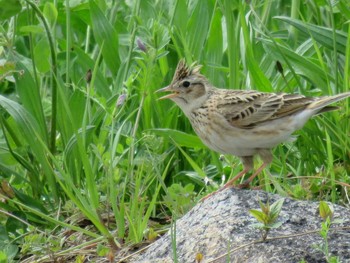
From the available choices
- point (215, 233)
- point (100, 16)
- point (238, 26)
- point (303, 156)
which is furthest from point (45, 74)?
point (215, 233)

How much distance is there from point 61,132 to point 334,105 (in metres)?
1.65

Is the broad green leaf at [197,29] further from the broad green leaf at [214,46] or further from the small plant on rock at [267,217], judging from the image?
the small plant on rock at [267,217]

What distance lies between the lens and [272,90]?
6133mm

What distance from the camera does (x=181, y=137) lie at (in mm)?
5855

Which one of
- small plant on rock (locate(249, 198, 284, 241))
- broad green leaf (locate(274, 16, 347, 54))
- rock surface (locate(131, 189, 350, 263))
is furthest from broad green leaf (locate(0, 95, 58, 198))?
small plant on rock (locate(249, 198, 284, 241))

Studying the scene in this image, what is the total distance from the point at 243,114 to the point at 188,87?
44cm

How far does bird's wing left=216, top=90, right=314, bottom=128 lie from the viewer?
550cm

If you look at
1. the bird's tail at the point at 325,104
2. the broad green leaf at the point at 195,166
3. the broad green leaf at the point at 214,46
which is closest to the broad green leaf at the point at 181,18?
the broad green leaf at the point at 214,46

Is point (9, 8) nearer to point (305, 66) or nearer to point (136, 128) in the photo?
point (136, 128)

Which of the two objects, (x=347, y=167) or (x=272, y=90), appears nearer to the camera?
(x=347, y=167)

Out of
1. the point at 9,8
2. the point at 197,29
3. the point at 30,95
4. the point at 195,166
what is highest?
the point at 9,8

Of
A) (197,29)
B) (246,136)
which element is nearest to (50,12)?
(197,29)

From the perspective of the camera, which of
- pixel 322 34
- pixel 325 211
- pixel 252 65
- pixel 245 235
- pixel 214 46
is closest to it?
pixel 325 211

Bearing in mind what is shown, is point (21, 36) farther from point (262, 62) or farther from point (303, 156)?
point (303, 156)
